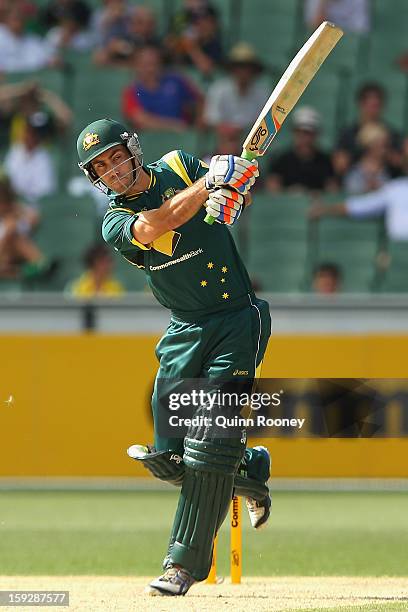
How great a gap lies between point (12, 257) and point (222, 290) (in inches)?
275

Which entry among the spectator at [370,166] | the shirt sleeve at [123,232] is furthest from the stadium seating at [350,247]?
the shirt sleeve at [123,232]

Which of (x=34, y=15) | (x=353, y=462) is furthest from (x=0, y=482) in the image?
(x=34, y=15)

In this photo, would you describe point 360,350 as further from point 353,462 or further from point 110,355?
point 110,355

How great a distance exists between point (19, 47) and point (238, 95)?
262cm

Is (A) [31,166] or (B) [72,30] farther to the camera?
(B) [72,30]

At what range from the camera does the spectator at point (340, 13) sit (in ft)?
47.1

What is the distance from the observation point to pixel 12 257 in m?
12.4

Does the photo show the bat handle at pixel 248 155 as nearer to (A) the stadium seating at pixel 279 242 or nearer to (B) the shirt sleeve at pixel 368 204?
(A) the stadium seating at pixel 279 242

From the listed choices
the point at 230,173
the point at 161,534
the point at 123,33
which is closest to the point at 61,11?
the point at 123,33

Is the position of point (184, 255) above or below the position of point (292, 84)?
below

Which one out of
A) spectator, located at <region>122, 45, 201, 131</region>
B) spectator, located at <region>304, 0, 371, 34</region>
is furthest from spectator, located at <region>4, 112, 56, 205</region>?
spectator, located at <region>304, 0, 371, 34</region>

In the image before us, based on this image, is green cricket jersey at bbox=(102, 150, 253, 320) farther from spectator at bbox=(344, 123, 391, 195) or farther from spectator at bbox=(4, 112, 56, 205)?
spectator at bbox=(4, 112, 56, 205)

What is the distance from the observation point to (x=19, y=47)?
46.5ft

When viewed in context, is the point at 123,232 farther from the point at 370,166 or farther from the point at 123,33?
the point at 123,33
